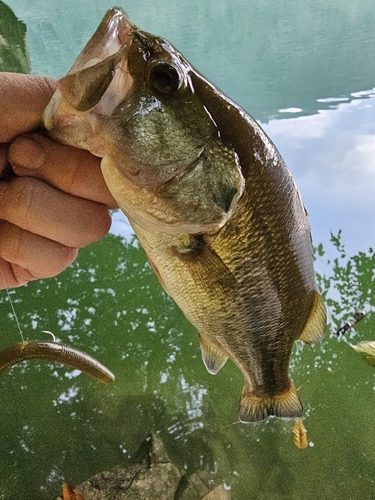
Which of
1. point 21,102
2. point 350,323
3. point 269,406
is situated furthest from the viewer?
point 350,323

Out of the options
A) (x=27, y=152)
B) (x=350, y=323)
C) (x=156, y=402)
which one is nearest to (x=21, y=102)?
(x=27, y=152)

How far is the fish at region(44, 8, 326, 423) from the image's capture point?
66 centimetres

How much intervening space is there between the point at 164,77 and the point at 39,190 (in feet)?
0.90

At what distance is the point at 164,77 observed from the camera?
0.68 meters

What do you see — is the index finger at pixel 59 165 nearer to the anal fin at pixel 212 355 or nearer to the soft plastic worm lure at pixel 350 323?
the anal fin at pixel 212 355

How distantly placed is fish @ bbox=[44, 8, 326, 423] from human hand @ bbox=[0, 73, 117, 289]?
0.16 ft

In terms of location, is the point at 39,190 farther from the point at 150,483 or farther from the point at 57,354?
the point at 150,483

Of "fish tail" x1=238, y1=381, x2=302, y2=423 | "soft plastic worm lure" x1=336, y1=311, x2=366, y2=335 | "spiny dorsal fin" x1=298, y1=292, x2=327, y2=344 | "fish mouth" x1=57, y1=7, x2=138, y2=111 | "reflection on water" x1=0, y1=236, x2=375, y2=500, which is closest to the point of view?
"fish mouth" x1=57, y1=7, x2=138, y2=111

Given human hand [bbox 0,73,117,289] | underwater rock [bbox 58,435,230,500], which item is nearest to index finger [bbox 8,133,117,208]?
human hand [bbox 0,73,117,289]

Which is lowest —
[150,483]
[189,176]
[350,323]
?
[150,483]

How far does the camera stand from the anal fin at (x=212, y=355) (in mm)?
1021

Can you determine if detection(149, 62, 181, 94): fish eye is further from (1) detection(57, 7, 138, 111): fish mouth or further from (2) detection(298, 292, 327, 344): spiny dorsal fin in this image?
(2) detection(298, 292, 327, 344): spiny dorsal fin

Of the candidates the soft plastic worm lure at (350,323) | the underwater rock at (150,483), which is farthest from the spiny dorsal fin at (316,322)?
the soft plastic worm lure at (350,323)

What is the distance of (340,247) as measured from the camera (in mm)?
3281
